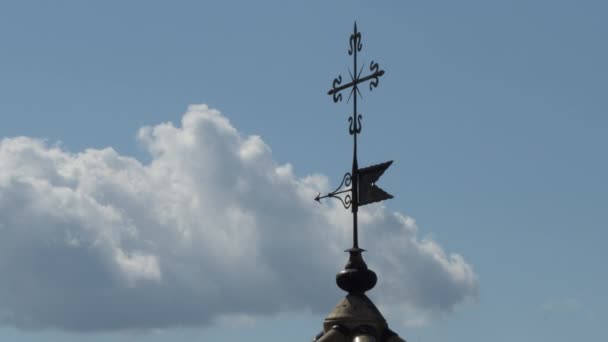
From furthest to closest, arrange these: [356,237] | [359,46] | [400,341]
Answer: [359,46] < [356,237] < [400,341]

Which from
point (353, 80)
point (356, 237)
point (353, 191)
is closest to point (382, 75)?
point (353, 80)

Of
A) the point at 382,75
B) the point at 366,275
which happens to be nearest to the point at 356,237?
the point at 366,275

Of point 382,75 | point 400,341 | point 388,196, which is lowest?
point 400,341

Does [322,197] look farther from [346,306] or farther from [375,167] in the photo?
[346,306]

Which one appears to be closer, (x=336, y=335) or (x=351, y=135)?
(x=336, y=335)

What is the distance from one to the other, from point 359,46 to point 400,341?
3559mm

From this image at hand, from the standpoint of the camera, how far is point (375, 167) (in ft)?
26.1

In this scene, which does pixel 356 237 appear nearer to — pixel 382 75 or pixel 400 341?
pixel 400 341

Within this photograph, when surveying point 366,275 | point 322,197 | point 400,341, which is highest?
point 322,197

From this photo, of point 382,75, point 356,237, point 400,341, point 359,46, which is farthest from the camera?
point 359,46

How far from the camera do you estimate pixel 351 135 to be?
8.38 meters

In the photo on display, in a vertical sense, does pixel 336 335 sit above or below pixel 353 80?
below

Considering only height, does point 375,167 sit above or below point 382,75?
below

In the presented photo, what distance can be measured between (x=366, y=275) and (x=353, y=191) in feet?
3.67
